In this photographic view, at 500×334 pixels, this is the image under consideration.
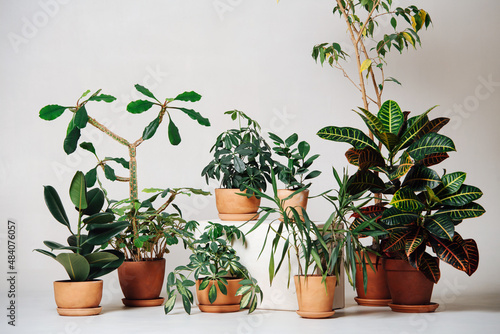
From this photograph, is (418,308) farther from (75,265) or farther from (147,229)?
(75,265)

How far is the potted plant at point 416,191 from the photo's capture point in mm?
3287

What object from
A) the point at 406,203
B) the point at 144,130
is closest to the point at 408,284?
the point at 406,203

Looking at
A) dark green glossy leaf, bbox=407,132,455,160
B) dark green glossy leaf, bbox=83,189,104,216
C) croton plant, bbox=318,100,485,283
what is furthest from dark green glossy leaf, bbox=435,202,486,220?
dark green glossy leaf, bbox=83,189,104,216

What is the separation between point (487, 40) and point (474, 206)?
7.23 feet

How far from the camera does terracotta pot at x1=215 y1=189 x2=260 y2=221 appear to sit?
3805mm

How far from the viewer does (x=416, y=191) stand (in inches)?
132

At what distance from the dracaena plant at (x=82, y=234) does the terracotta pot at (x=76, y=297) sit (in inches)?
2.8

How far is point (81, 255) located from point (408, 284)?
1878 mm

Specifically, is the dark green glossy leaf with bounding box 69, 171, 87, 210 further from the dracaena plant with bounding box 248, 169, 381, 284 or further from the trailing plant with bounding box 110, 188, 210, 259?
the dracaena plant with bounding box 248, 169, 381, 284

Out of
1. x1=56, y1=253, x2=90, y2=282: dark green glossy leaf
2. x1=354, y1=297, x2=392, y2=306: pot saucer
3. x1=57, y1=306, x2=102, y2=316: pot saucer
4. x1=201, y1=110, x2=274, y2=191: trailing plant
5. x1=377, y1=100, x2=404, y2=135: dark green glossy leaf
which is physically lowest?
x1=354, y1=297, x2=392, y2=306: pot saucer

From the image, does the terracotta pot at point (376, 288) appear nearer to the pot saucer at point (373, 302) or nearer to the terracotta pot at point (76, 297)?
the pot saucer at point (373, 302)

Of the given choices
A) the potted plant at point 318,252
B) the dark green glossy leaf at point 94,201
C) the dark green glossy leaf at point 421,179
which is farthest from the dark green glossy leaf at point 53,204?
the dark green glossy leaf at point 421,179

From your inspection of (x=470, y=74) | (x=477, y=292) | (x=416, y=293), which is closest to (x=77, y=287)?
(x=416, y=293)

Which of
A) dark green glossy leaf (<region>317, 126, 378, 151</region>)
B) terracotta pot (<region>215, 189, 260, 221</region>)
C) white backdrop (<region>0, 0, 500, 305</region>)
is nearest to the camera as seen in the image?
dark green glossy leaf (<region>317, 126, 378, 151</region>)
